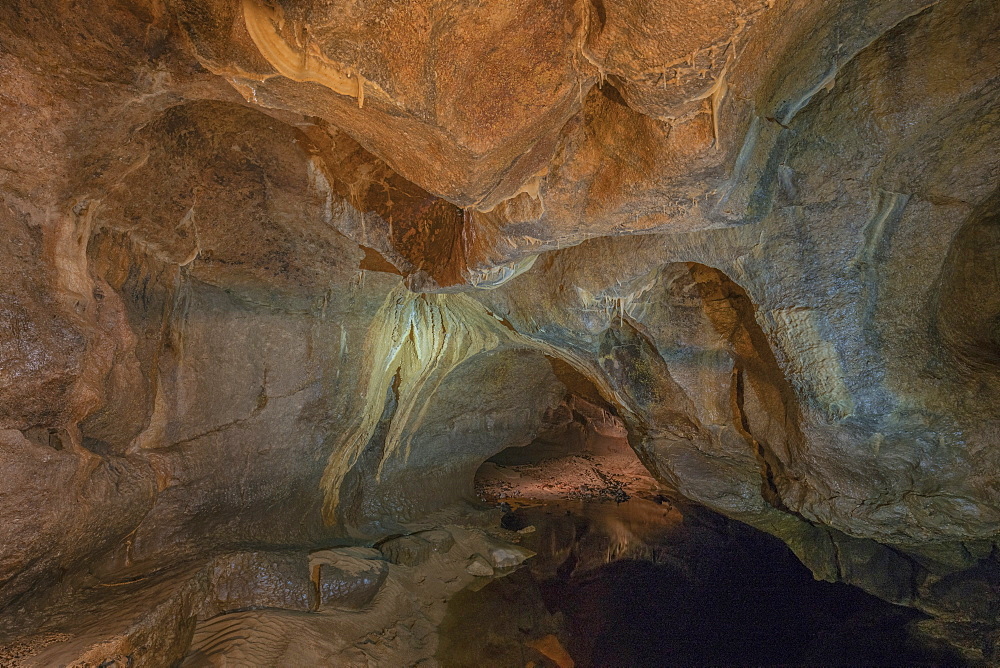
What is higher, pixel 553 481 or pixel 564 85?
pixel 564 85

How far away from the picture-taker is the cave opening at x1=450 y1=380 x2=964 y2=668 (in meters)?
4.96

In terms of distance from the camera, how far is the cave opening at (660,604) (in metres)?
4.96

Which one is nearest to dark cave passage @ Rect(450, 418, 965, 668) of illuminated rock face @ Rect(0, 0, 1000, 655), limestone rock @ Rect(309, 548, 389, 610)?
illuminated rock face @ Rect(0, 0, 1000, 655)

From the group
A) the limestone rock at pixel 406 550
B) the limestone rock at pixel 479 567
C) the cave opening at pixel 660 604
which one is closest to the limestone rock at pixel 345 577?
the limestone rock at pixel 406 550

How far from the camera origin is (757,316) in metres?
4.68

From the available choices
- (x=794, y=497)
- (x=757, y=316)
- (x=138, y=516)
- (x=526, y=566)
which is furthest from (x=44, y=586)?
(x=794, y=497)

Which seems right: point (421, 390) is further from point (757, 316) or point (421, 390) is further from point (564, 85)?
point (564, 85)

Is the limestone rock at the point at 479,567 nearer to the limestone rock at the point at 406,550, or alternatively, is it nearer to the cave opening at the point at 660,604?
the cave opening at the point at 660,604

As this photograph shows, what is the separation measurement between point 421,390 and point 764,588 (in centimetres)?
441

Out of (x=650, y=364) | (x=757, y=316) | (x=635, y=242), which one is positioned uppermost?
(x=635, y=242)

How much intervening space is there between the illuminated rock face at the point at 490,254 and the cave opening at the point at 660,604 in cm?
58

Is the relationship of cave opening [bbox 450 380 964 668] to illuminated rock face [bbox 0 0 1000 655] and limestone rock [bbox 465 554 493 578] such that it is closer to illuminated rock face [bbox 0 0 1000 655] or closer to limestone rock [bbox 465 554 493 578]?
limestone rock [bbox 465 554 493 578]

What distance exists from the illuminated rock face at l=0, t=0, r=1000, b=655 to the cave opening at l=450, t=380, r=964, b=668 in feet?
1.90

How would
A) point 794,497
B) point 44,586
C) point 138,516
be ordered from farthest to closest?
point 794,497
point 138,516
point 44,586
